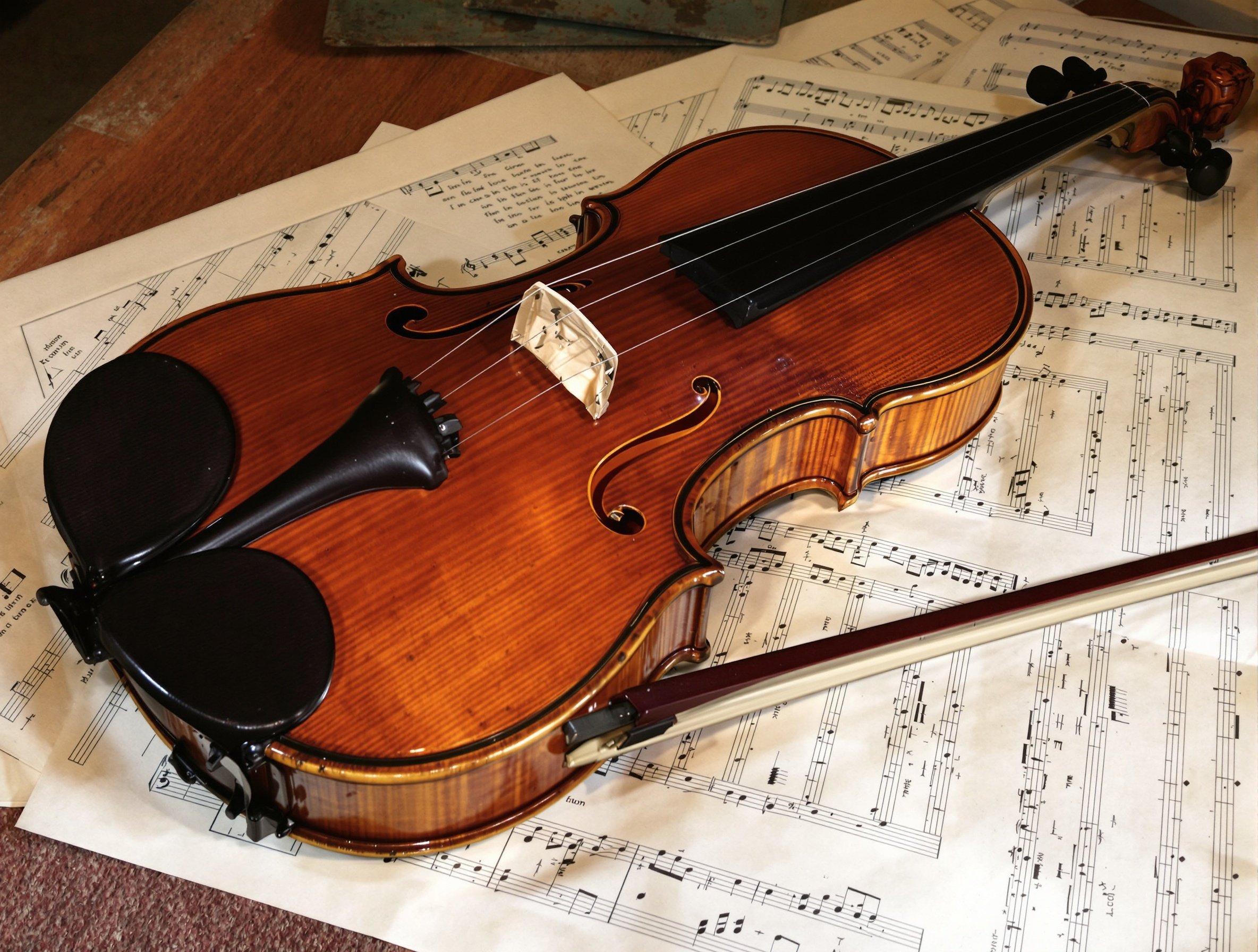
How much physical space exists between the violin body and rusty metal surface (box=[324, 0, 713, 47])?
593mm

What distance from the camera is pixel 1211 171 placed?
5.81ft

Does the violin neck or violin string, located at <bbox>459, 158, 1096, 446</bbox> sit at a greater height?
the violin neck

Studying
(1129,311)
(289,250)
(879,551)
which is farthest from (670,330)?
(1129,311)

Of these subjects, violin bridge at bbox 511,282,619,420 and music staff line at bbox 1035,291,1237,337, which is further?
music staff line at bbox 1035,291,1237,337

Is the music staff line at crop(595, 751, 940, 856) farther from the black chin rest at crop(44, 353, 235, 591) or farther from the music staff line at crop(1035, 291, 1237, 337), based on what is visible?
the music staff line at crop(1035, 291, 1237, 337)

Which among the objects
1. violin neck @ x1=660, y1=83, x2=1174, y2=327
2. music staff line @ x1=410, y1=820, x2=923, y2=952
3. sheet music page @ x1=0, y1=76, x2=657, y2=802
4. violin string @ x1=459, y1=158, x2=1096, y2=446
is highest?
violin neck @ x1=660, y1=83, x2=1174, y2=327

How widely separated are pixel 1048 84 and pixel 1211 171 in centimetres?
28

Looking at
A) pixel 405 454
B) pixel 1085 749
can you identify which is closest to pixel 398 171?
pixel 405 454

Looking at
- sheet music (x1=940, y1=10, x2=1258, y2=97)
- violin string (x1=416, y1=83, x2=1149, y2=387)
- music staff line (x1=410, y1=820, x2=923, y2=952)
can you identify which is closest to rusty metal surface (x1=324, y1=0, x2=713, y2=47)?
sheet music (x1=940, y1=10, x2=1258, y2=97)

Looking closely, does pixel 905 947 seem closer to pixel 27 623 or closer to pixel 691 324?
pixel 691 324

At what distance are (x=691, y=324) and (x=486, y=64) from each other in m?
0.94

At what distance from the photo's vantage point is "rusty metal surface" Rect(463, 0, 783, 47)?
80.7 inches

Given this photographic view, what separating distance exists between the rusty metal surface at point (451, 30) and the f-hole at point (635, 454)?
1024mm

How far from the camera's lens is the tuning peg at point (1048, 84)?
1752 millimetres
